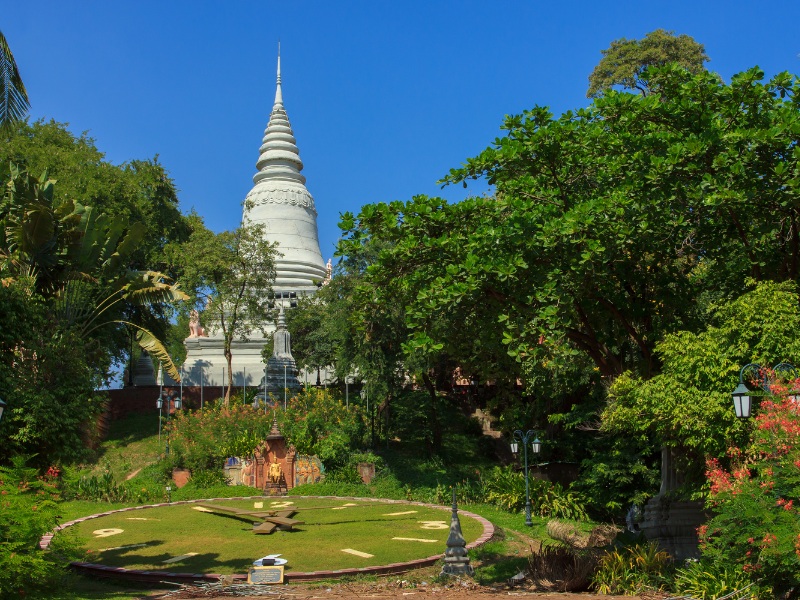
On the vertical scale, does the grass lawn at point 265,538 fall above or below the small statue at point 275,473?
below

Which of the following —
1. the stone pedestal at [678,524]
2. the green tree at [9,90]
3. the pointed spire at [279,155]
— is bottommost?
the stone pedestal at [678,524]

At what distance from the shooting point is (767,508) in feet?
30.2

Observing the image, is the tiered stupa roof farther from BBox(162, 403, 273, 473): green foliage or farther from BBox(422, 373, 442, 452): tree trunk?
BBox(162, 403, 273, 473): green foliage

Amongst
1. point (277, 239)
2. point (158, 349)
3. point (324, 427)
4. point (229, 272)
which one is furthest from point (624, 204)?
point (277, 239)

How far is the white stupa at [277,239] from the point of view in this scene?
3509 cm

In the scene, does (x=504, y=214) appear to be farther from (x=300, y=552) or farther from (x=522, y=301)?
(x=300, y=552)

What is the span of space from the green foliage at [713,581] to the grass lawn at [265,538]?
442 cm

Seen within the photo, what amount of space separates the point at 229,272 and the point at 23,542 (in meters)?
20.8

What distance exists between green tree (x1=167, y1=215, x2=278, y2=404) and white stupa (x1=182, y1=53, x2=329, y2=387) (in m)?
5.69

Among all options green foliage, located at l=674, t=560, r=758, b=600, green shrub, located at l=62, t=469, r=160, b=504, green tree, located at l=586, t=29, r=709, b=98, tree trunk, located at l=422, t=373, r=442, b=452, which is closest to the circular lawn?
green shrub, located at l=62, t=469, r=160, b=504

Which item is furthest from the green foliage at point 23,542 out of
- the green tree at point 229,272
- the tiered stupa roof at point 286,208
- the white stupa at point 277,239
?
the tiered stupa roof at point 286,208

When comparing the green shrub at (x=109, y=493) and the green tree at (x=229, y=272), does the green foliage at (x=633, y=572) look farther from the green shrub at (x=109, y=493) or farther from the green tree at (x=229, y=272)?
the green tree at (x=229, y=272)

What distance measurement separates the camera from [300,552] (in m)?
13.6

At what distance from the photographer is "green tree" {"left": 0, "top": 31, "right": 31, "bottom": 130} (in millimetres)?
11781
